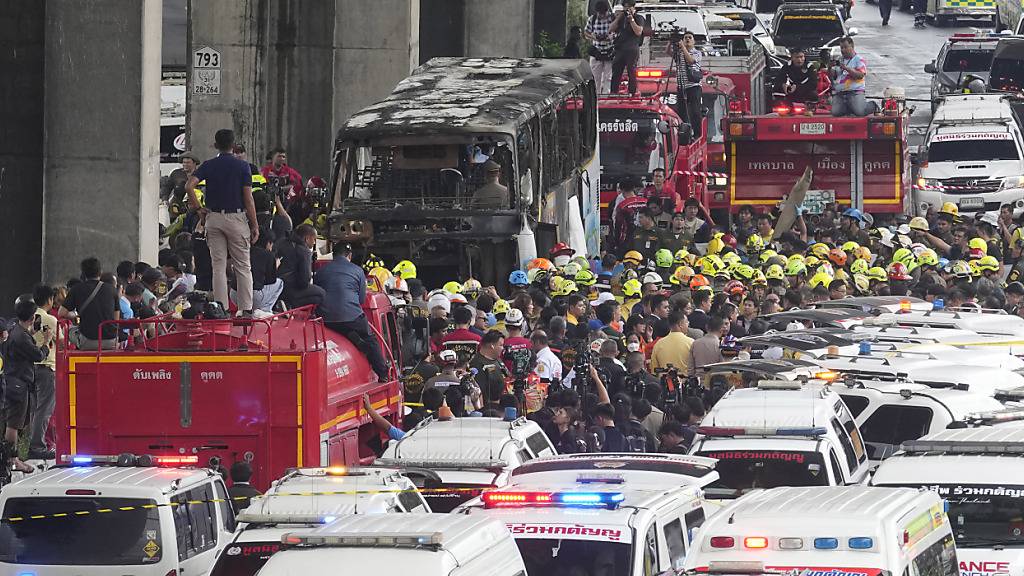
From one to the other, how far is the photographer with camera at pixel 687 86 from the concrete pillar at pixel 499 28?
7.09 m

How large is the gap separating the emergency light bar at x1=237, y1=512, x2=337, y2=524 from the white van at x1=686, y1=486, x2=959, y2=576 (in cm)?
221

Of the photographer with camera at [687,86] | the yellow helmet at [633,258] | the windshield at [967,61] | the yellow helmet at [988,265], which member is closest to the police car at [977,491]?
the yellow helmet at [633,258]

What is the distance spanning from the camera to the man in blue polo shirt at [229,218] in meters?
17.4

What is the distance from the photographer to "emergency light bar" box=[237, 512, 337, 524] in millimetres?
12617

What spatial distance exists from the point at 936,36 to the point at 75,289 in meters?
54.2

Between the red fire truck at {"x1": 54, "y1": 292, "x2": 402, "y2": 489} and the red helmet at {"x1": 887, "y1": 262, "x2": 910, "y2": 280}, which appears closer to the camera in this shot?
the red fire truck at {"x1": 54, "y1": 292, "x2": 402, "y2": 489}

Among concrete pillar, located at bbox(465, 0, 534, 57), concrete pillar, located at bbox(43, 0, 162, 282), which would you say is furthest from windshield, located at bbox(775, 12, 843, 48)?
concrete pillar, located at bbox(43, 0, 162, 282)

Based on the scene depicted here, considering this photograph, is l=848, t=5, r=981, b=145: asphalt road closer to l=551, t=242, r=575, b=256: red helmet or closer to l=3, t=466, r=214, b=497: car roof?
l=551, t=242, r=575, b=256: red helmet

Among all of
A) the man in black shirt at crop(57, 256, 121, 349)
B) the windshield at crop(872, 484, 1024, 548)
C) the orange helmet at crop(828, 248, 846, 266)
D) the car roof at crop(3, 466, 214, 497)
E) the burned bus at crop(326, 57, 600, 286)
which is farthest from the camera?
the orange helmet at crop(828, 248, 846, 266)

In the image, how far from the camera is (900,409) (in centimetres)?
1812

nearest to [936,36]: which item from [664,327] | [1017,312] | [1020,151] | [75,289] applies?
[1020,151]

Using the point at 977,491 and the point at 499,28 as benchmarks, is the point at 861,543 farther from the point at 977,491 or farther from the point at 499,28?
the point at 499,28

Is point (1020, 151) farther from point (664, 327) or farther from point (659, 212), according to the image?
point (664, 327)

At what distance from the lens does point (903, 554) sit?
11672mm
